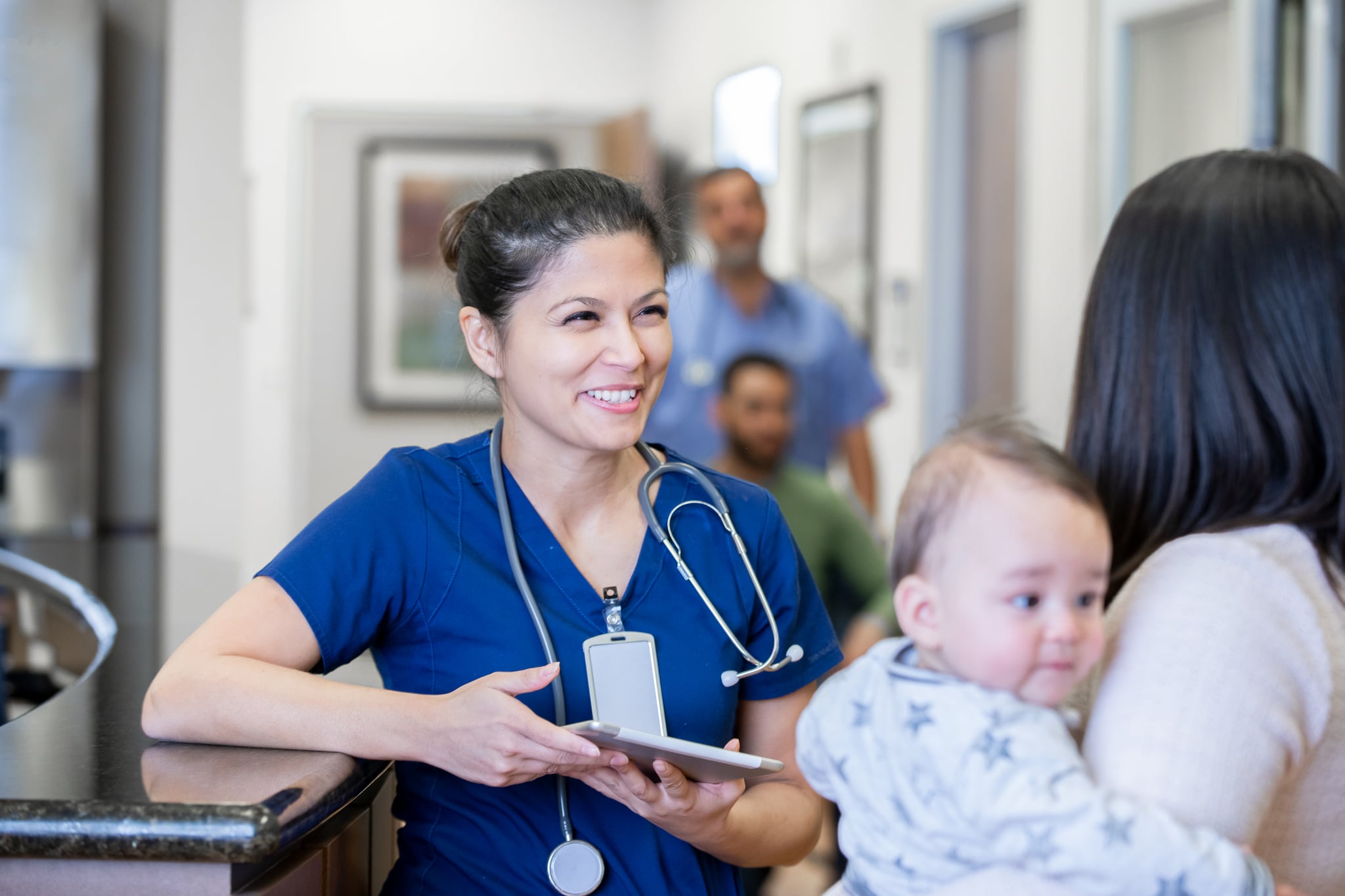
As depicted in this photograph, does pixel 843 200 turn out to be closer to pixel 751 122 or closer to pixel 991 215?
pixel 991 215

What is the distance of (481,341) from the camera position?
55.6 inches

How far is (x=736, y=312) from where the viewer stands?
3490mm

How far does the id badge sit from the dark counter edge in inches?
13.2

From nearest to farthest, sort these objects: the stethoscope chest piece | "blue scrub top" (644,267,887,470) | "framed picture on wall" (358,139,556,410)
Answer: the stethoscope chest piece
"blue scrub top" (644,267,887,470)
"framed picture on wall" (358,139,556,410)

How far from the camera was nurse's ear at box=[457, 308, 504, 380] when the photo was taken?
1.39m

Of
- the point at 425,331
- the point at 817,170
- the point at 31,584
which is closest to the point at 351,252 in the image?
the point at 425,331

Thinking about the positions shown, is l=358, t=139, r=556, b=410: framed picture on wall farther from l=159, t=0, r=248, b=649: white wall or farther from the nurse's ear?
the nurse's ear

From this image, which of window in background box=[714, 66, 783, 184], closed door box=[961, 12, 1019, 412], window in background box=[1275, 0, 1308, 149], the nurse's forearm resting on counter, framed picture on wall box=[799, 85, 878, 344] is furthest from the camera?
window in background box=[714, 66, 783, 184]

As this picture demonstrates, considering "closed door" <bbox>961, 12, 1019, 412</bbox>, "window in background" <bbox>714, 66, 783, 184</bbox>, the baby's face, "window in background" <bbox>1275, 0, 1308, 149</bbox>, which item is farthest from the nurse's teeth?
"window in background" <bbox>714, 66, 783, 184</bbox>

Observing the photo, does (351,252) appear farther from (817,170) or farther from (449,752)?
(449,752)

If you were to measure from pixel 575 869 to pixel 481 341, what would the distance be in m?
0.56

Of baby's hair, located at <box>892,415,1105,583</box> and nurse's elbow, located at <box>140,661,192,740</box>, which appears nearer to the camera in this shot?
baby's hair, located at <box>892,415,1105,583</box>

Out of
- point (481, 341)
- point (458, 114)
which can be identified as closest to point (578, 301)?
point (481, 341)

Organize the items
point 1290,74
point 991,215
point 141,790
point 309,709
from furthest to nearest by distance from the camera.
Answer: point 991,215
point 1290,74
point 309,709
point 141,790
